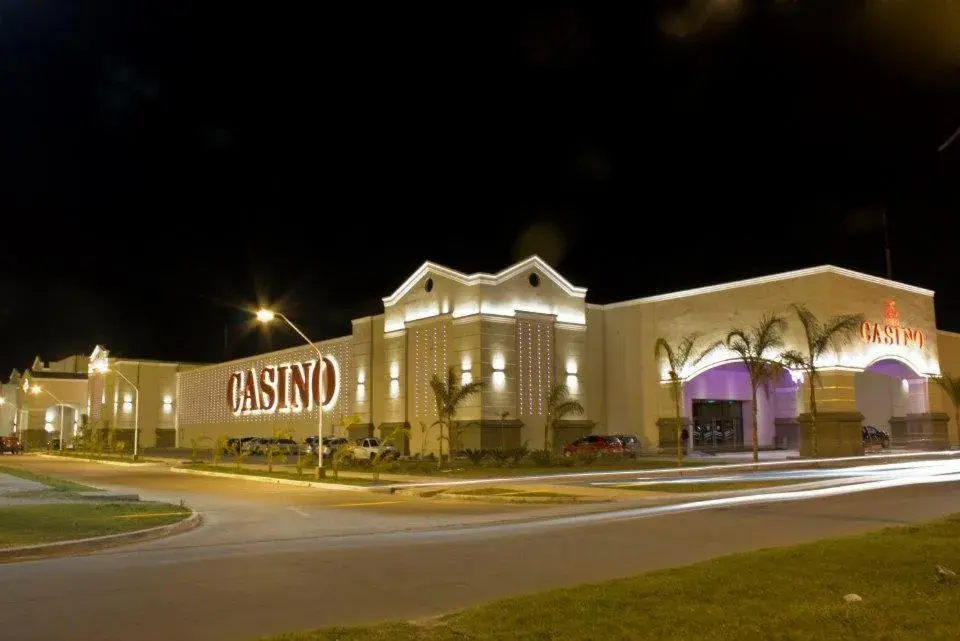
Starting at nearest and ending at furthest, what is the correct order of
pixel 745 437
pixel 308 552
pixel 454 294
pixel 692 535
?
pixel 308 552, pixel 692 535, pixel 454 294, pixel 745 437

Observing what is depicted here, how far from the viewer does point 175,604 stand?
390 inches

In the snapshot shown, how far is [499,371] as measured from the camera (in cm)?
4853

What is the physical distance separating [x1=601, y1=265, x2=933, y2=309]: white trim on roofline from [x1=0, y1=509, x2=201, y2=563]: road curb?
37295 mm

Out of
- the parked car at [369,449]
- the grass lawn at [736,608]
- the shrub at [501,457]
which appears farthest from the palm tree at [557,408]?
the grass lawn at [736,608]

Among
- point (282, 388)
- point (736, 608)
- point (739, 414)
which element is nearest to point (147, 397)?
point (282, 388)

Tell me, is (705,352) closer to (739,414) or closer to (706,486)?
(739,414)

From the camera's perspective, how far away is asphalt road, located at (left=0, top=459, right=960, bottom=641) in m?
9.32

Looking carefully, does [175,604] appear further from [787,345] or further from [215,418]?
[215,418]

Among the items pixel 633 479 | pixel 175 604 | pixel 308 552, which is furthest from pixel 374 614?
pixel 633 479

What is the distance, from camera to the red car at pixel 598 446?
154 feet

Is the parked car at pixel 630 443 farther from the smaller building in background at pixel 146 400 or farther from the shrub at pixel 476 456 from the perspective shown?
the smaller building in background at pixel 146 400

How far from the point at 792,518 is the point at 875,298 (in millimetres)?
34768

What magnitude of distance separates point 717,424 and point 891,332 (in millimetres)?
14932

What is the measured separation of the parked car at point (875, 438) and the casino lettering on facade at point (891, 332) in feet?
22.5
